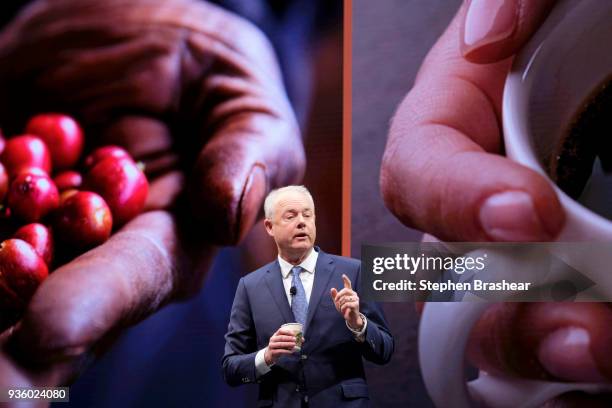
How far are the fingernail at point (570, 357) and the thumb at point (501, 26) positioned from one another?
0.48 metres

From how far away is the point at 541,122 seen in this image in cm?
136

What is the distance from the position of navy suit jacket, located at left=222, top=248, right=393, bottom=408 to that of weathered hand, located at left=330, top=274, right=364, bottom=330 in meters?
0.02

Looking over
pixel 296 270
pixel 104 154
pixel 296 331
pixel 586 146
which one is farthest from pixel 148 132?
pixel 586 146

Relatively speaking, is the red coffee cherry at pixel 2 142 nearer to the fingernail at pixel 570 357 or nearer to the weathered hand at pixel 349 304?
the weathered hand at pixel 349 304

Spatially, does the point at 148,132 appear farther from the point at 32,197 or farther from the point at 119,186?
the point at 32,197

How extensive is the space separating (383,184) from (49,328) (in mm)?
652

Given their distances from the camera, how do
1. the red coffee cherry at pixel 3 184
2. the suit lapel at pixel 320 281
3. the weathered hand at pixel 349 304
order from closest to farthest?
the weathered hand at pixel 349 304
the suit lapel at pixel 320 281
the red coffee cherry at pixel 3 184

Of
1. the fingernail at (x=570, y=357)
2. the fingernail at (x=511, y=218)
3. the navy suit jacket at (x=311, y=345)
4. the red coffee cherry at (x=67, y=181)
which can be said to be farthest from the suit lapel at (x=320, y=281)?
the red coffee cherry at (x=67, y=181)

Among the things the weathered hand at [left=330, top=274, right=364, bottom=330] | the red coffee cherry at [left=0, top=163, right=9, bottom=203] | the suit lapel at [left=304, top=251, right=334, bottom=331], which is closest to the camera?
the weathered hand at [left=330, top=274, right=364, bottom=330]

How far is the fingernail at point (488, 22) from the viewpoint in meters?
1.34

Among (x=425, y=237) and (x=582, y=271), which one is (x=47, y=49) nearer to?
(x=425, y=237)

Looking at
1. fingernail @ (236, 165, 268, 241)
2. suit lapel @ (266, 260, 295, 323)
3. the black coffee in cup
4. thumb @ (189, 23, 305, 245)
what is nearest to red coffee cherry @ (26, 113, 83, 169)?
thumb @ (189, 23, 305, 245)

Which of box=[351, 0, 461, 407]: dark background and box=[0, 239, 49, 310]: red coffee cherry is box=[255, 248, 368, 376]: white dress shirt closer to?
box=[351, 0, 461, 407]: dark background

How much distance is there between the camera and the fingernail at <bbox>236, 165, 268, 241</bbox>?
1466mm
